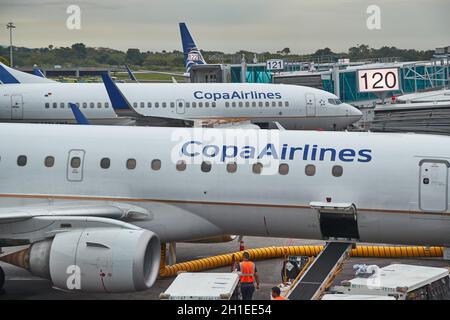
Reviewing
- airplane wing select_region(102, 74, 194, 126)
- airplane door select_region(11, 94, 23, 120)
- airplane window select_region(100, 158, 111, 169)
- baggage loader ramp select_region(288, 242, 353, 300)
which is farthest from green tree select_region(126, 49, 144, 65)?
baggage loader ramp select_region(288, 242, 353, 300)

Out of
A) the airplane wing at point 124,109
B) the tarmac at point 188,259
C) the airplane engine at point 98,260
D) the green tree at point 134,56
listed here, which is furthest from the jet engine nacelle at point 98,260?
the green tree at point 134,56

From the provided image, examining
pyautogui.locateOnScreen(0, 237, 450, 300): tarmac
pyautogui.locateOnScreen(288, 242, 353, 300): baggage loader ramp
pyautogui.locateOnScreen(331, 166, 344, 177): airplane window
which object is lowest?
pyautogui.locateOnScreen(0, 237, 450, 300): tarmac

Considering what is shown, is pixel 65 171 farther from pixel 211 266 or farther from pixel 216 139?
pixel 211 266

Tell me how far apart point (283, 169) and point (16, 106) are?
28.6 meters

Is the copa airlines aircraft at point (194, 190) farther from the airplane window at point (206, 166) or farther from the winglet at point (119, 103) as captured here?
the winglet at point (119, 103)

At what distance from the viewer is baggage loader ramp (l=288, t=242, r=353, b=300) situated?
16.0m

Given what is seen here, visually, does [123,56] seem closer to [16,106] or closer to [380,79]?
[16,106]

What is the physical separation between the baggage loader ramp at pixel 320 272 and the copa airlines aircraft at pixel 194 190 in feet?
0.97

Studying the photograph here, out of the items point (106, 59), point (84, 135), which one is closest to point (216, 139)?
point (84, 135)

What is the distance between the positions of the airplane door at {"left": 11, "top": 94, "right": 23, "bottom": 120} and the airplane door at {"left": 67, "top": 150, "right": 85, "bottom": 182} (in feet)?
86.0

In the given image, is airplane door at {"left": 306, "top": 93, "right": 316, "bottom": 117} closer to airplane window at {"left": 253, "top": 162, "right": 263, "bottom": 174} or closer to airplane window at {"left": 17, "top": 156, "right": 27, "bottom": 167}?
airplane window at {"left": 253, "top": 162, "right": 263, "bottom": 174}

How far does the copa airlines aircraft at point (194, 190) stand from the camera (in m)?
16.4

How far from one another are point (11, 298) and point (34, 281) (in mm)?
1711

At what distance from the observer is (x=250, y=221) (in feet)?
58.1
